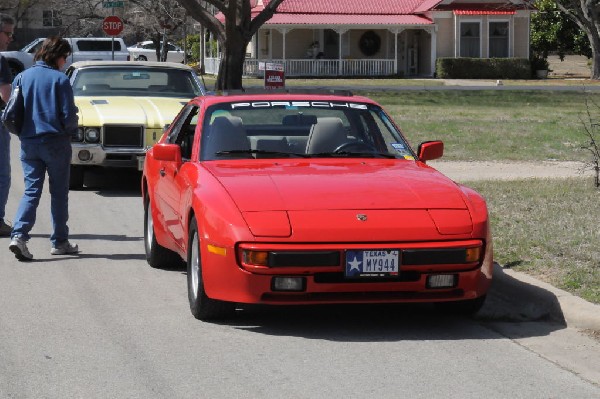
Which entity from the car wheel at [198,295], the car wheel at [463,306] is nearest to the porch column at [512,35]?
the car wheel at [463,306]

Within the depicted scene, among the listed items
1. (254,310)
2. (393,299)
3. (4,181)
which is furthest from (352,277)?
(4,181)

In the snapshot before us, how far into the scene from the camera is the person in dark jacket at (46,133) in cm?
1010

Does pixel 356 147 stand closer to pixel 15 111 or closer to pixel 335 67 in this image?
pixel 15 111

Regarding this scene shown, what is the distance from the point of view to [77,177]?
15328 mm

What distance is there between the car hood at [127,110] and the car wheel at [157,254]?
4677 millimetres

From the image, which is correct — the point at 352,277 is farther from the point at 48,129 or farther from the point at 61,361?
the point at 48,129

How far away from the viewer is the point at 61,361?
22.2 ft

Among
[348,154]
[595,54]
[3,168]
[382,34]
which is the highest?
[382,34]

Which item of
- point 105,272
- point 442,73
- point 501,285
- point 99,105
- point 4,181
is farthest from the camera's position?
point 442,73

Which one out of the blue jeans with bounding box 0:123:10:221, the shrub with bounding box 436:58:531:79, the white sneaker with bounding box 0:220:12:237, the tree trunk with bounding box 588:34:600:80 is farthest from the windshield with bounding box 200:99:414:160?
the shrub with bounding box 436:58:531:79

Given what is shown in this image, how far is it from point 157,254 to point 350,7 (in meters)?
52.7

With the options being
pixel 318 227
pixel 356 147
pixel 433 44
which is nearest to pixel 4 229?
pixel 356 147

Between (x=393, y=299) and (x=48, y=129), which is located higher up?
(x=48, y=129)

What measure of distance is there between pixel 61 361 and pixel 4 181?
5256 mm
